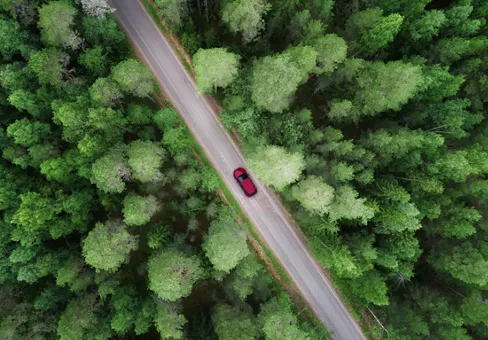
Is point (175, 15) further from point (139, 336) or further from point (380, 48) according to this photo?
point (139, 336)

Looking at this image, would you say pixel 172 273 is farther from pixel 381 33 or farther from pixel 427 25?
pixel 427 25

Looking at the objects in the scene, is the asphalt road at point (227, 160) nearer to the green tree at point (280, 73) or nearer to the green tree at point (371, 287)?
the green tree at point (371, 287)

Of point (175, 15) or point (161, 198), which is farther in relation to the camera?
point (161, 198)

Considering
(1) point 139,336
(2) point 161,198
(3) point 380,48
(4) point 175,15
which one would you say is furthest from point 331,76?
(1) point 139,336

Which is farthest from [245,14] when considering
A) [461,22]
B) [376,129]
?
[461,22]

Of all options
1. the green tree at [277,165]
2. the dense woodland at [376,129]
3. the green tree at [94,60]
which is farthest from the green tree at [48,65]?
the green tree at [277,165]

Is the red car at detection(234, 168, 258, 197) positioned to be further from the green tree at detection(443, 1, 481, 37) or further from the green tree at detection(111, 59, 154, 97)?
the green tree at detection(443, 1, 481, 37)
